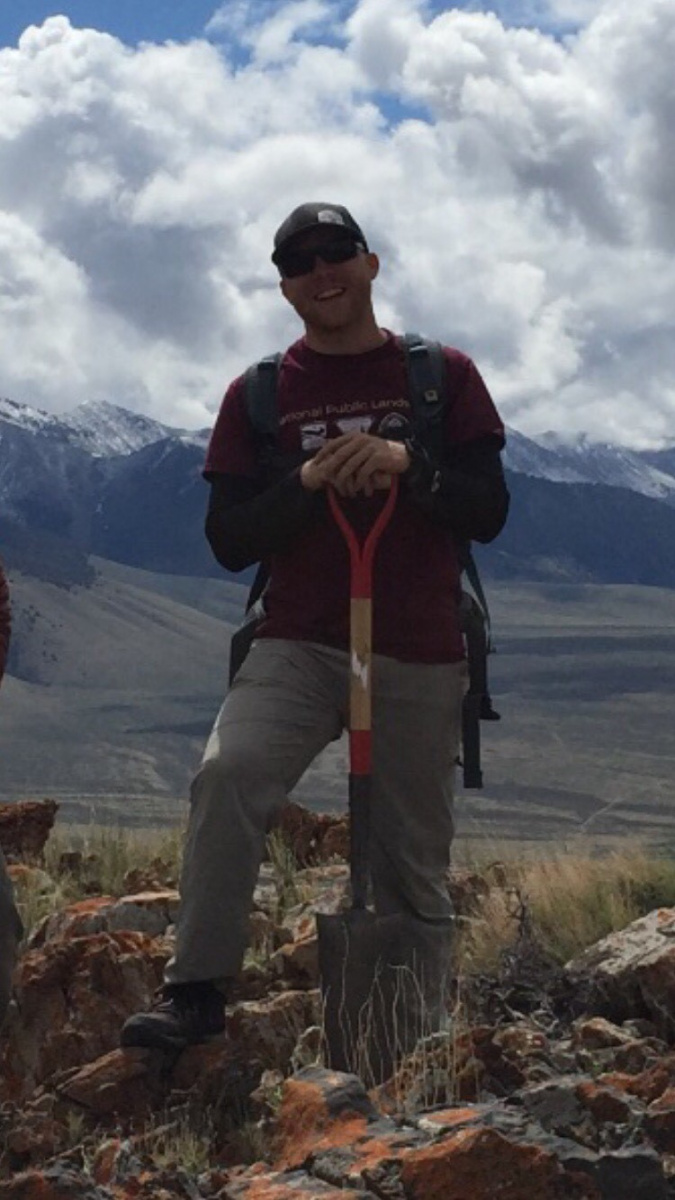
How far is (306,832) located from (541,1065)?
473 centimetres

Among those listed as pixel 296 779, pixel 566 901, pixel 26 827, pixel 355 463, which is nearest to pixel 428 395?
pixel 355 463

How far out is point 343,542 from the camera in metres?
4.73

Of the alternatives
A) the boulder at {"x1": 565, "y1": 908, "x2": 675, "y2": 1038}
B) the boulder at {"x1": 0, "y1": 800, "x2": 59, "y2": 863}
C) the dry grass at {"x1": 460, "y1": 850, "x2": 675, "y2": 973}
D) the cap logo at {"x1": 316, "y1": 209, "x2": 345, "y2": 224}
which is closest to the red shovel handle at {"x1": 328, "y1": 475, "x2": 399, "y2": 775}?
the cap logo at {"x1": 316, "y1": 209, "x2": 345, "y2": 224}

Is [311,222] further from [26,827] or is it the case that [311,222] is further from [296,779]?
[26,827]

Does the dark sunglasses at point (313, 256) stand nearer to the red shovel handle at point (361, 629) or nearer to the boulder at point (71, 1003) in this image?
the red shovel handle at point (361, 629)

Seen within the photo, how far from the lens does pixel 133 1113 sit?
14.5ft

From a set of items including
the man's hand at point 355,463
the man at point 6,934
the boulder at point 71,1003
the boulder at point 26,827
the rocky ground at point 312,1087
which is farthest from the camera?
the boulder at point 26,827

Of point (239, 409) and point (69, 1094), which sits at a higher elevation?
point (239, 409)

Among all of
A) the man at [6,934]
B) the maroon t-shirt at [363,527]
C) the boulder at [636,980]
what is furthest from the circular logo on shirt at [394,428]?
the boulder at [636,980]

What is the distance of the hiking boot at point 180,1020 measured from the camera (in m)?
4.45

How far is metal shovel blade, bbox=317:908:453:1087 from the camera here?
14.6ft

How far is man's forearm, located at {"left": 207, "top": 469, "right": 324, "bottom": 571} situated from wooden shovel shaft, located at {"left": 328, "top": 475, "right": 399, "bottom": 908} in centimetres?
10

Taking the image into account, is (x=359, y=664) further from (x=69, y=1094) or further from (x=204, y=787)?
(x=69, y=1094)

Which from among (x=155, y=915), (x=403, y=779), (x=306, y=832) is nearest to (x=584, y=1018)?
(x=403, y=779)
